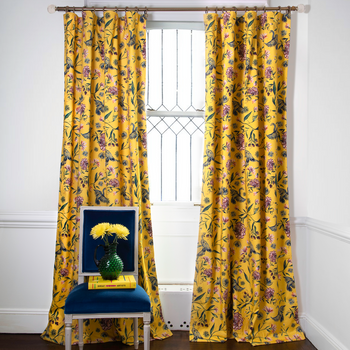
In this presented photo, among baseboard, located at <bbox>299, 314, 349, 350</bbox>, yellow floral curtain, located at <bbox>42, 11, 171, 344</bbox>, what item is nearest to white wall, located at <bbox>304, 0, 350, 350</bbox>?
baseboard, located at <bbox>299, 314, 349, 350</bbox>

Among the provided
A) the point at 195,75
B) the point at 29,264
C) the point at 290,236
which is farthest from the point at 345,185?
the point at 29,264

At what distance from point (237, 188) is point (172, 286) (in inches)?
36.8

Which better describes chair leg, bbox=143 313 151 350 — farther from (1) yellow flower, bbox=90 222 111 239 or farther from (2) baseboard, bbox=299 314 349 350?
(2) baseboard, bbox=299 314 349 350

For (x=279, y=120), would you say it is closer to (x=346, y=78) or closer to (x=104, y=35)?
(x=346, y=78)

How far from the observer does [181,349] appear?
207 centimetres

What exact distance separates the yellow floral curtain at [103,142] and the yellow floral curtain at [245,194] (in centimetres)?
45

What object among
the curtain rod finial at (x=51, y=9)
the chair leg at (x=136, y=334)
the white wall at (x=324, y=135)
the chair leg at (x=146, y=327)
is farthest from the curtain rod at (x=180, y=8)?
the chair leg at (x=136, y=334)

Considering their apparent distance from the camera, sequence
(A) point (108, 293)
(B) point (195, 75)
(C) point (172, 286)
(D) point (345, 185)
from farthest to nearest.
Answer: (B) point (195, 75), (C) point (172, 286), (D) point (345, 185), (A) point (108, 293)

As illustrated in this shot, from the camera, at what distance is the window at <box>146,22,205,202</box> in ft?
8.40

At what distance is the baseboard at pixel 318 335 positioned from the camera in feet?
6.25

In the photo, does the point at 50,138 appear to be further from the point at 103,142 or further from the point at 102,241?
the point at 102,241

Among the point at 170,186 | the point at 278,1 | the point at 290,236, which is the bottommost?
the point at 290,236

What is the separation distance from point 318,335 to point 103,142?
2.06 metres

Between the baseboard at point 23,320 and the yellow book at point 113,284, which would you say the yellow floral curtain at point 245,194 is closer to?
the yellow book at point 113,284
